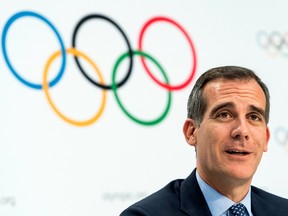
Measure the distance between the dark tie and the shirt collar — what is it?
11mm

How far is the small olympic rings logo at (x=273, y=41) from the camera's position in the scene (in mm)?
3112

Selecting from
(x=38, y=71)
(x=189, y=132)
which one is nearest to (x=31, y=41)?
(x=38, y=71)

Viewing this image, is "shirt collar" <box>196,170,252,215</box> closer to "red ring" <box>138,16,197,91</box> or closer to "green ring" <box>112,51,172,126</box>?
"green ring" <box>112,51,172,126</box>

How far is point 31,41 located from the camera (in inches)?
103

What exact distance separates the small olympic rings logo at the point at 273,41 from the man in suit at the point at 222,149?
53.8 inches

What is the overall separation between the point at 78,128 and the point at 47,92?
0.67 ft

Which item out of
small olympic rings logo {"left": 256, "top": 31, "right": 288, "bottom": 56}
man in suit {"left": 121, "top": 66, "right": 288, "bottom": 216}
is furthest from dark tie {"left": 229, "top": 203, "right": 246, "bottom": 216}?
small olympic rings logo {"left": 256, "top": 31, "right": 288, "bottom": 56}

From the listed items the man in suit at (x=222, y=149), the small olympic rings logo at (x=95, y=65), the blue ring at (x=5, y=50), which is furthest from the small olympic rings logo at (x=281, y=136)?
the man in suit at (x=222, y=149)

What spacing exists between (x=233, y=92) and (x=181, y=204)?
1.14 feet

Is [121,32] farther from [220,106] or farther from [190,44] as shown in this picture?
[220,106]

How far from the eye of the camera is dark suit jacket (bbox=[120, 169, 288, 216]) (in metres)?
1.63

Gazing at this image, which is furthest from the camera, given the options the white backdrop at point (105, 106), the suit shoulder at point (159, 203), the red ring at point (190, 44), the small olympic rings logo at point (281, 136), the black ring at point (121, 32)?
the small olympic rings logo at point (281, 136)

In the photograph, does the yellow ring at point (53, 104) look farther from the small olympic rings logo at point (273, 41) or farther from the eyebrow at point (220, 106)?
the eyebrow at point (220, 106)

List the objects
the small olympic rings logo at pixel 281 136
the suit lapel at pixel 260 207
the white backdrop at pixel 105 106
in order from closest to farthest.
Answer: the suit lapel at pixel 260 207, the white backdrop at pixel 105 106, the small olympic rings logo at pixel 281 136
